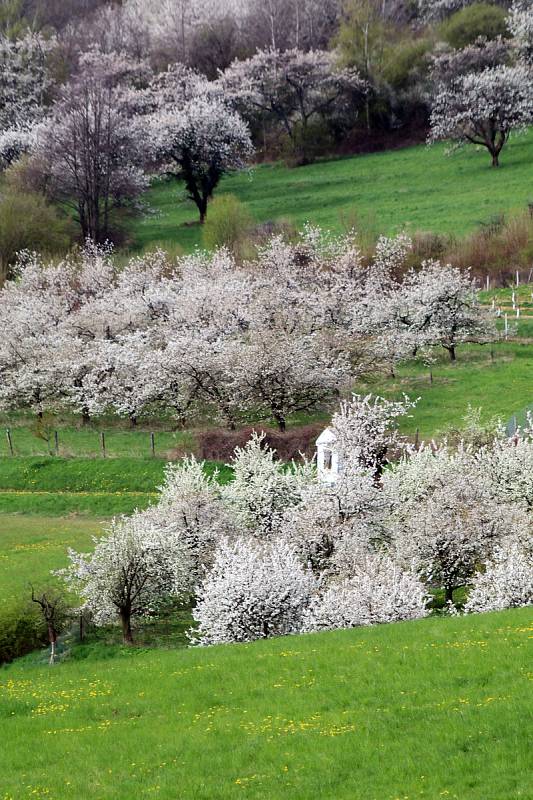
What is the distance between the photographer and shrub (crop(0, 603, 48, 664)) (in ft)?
111

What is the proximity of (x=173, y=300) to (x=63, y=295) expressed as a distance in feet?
37.8

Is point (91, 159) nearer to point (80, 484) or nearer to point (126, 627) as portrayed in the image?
point (80, 484)

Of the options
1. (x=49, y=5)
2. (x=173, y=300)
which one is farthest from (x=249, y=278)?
(x=49, y=5)

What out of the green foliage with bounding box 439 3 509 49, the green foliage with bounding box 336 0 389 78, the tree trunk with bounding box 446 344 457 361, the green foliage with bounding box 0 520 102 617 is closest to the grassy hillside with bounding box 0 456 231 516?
the green foliage with bounding box 0 520 102 617

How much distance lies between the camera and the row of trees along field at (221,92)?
98375 mm

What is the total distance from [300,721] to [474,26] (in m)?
108

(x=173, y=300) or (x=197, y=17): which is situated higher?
(x=197, y=17)

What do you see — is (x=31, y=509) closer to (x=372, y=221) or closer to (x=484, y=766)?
(x=484, y=766)

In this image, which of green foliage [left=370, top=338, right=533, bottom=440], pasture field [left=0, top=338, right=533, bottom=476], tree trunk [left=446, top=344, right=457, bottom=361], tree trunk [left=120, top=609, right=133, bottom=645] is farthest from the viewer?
tree trunk [left=446, top=344, right=457, bottom=361]

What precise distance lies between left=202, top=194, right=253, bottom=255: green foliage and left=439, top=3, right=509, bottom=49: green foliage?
39.6 meters

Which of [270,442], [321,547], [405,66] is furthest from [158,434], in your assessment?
[405,66]

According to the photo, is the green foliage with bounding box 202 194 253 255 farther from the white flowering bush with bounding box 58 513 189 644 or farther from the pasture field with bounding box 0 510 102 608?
the white flowering bush with bounding box 58 513 189 644

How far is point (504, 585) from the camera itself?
A: 3175 centimetres

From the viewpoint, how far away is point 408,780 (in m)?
18.0
